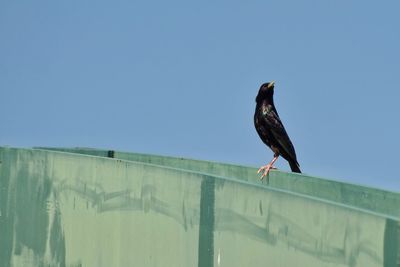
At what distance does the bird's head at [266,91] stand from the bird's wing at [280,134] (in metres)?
0.44

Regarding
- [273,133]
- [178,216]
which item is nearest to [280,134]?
[273,133]

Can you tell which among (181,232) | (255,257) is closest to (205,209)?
(181,232)

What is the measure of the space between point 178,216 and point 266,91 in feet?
29.5

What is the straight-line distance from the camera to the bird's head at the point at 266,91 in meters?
15.9

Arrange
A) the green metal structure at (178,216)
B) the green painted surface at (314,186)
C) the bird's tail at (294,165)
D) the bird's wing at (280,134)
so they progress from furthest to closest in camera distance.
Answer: the bird's tail at (294,165) < the bird's wing at (280,134) < the green painted surface at (314,186) < the green metal structure at (178,216)

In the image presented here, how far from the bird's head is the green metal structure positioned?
4.68m

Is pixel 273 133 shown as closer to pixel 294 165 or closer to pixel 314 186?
pixel 294 165

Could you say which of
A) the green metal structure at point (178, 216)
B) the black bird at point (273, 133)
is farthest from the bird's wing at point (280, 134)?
the green metal structure at point (178, 216)

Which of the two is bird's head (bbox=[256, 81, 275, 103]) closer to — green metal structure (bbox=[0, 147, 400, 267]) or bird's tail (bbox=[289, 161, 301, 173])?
bird's tail (bbox=[289, 161, 301, 173])

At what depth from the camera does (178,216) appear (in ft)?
23.2

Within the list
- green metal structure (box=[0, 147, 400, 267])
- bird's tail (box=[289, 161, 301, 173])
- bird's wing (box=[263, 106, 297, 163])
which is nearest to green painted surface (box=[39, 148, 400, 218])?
green metal structure (box=[0, 147, 400, 267])

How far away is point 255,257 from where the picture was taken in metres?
5.96

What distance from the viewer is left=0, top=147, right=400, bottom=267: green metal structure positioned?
5.16 m

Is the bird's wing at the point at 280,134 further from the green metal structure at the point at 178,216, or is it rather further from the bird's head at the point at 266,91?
the green metal structure at the point at 178,216
